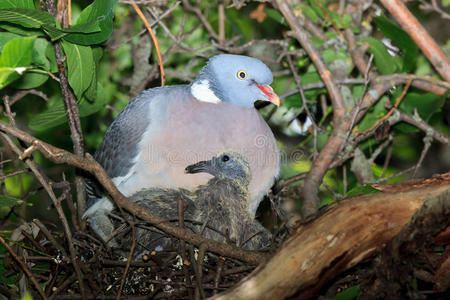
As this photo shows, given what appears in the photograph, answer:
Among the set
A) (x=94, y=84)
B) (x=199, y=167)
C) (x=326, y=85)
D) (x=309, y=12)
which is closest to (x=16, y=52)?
(x=94, y=84)

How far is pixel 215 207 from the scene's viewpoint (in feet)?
8.20

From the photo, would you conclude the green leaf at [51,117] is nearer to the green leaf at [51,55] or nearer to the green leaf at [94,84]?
the green leaf at [94,84]

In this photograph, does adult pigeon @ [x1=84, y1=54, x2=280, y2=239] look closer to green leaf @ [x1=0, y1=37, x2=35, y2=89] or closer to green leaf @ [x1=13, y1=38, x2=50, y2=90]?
green leaf @ [x1=13, y1=38, x2=50, y2=90]

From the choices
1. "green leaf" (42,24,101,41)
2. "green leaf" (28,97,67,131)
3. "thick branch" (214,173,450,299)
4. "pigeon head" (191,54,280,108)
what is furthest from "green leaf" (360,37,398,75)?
"green leaf" (28,97,67,131)

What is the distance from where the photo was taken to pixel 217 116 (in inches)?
107

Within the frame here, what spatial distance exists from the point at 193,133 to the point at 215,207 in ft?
1.24

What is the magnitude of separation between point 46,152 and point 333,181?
8.14 ft

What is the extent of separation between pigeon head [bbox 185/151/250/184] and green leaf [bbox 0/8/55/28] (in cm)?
89

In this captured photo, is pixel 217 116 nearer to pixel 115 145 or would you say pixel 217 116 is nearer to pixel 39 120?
pixel 115 145

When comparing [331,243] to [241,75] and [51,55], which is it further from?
[51,55]

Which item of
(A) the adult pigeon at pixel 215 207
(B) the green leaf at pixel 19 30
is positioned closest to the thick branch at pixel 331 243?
(A) the adult pigeon at pixel 215 207

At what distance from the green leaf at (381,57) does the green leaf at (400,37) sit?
68mm

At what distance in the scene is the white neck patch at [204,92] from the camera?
9.22 ft

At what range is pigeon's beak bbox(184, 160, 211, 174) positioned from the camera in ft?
8.50
